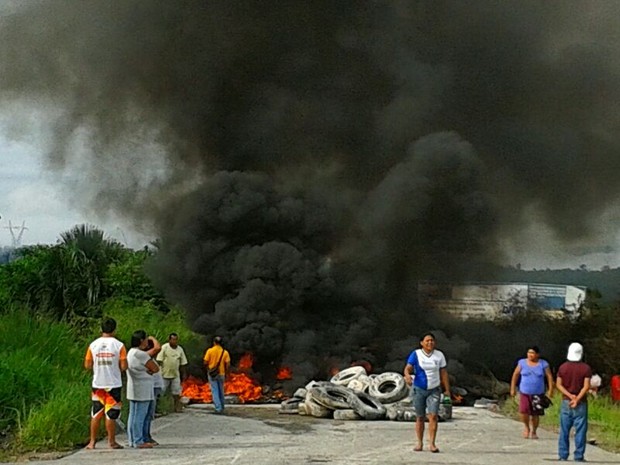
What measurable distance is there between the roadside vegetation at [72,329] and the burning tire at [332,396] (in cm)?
337

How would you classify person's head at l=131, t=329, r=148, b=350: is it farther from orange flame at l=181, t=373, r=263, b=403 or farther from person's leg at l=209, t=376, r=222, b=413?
orange flame at l=181, t=373, r=263, b=403

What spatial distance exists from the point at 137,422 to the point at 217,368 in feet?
20.6

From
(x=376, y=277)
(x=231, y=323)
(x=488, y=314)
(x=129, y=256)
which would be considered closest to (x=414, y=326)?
(x=376, y=277)

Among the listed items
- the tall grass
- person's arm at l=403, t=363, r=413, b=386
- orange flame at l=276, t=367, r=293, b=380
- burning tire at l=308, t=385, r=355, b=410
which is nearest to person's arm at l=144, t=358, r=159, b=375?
the tall grass

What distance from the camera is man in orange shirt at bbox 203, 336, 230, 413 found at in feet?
63.4

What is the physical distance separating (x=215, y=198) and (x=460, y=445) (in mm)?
18468

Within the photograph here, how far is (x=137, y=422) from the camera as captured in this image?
42.7 feet

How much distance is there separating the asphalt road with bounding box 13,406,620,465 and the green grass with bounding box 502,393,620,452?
674 mm

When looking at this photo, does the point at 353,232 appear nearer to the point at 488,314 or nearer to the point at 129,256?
the point at 488,314

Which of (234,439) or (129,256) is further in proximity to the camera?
(129,256)

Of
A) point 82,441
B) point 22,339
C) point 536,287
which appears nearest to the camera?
point 82,441

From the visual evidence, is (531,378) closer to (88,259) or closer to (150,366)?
(150,366)

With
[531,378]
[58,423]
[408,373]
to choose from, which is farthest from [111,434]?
[531,378]

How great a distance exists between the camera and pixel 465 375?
28.3 meters
